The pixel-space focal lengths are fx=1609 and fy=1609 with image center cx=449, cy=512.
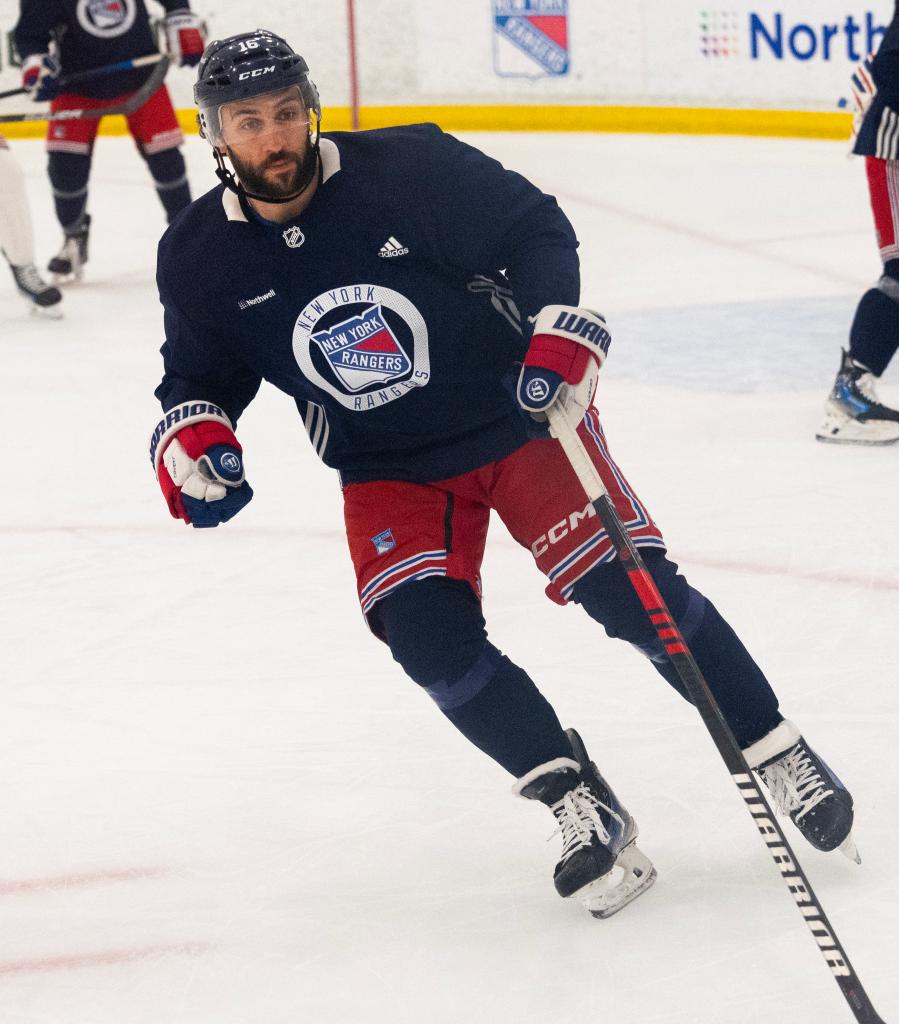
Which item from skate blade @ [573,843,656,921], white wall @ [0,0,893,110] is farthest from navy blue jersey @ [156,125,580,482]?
white wall @ [0,0,893,110]

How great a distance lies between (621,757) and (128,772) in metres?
0.59

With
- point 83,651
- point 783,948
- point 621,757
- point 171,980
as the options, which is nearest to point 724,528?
point 621,757

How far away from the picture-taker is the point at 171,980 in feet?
5.01

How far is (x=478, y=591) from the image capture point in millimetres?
1639

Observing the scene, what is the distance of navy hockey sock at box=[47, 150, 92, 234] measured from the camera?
4707 millimetres

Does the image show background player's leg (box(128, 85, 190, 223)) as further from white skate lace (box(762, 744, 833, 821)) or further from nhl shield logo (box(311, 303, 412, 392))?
white skate lace (box(762, 744, 833, 821))

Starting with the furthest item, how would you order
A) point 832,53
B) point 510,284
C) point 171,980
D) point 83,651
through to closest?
1. point 832,53
2. point 83,651
3. point 510,284
4. point 171,980

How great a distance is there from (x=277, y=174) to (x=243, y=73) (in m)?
0.10

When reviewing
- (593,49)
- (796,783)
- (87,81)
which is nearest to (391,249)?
(796,783)

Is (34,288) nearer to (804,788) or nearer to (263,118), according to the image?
(263,118)

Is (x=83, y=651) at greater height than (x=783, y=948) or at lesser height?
lesser

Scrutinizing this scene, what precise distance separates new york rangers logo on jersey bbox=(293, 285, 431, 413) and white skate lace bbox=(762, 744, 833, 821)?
0.53 m

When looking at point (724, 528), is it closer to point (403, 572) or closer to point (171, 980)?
point (403, 572)

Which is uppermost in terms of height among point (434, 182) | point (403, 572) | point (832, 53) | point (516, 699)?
point (434, 182)
